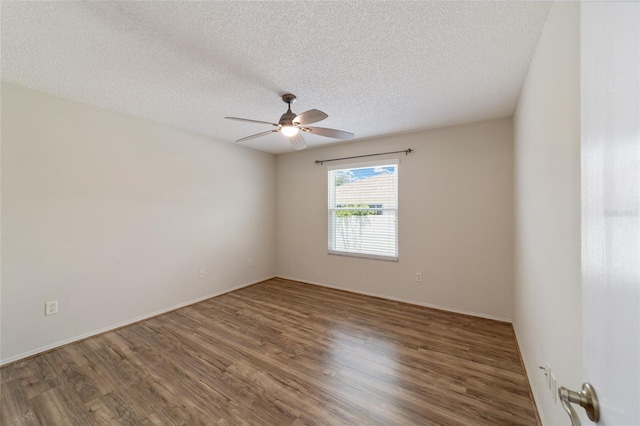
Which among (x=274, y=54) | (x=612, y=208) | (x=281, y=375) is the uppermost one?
(x=274, y=54)

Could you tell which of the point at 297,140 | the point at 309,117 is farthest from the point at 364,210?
the point at 309,117

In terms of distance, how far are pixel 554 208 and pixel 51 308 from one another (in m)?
4.02

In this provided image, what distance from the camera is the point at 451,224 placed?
3182mm

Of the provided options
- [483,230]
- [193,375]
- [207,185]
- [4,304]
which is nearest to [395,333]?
[483,230]

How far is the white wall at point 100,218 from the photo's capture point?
217 centimetres

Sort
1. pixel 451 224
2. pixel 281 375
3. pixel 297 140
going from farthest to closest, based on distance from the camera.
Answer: pixel 451 224 → pixel 297 140 → pixel 281 375

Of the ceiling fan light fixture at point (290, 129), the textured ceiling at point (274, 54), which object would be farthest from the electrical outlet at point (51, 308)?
the ceiling fan light fixture at point (290, 129)

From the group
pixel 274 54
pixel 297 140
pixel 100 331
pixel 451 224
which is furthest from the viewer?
pixel 451 224

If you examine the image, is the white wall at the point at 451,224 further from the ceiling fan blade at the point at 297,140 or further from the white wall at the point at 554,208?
the ceiling fan blade at the point at 297,140

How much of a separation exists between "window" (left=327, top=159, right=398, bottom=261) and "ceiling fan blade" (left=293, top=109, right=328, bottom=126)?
6.27 feet

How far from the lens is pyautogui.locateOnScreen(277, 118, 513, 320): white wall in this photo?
289cm

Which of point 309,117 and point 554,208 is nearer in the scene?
point 554,208

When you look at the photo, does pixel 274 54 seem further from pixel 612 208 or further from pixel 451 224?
pixel 451 224

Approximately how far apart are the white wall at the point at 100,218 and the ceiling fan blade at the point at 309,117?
2.14 meters
